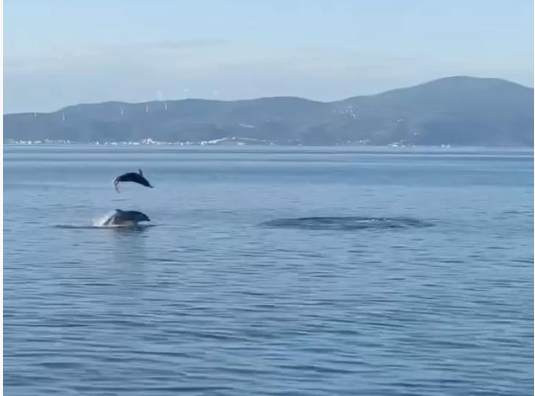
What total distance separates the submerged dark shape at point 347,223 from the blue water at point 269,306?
0.18m

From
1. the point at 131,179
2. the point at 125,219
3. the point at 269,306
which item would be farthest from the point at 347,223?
the point at 269,306

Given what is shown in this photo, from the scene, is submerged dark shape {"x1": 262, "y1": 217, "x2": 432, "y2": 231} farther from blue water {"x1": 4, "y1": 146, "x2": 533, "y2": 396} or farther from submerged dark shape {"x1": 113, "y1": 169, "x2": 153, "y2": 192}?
submerged dark shape {"x1": 113, "y1": 169, "x2": 153, "y2": 192}

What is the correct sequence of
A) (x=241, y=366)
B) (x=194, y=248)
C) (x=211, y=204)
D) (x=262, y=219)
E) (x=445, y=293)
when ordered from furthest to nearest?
(x=211, y=204), (x=262, y=219), (x=194, y=248), (x=445, y=293), (x=241, y=366)

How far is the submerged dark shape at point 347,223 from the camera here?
54219 mm

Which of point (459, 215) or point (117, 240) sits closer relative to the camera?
point (117, 240)

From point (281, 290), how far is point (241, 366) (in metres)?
10.6

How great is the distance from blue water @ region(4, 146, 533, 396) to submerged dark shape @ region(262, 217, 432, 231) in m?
0.18

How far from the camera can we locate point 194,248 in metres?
45.5

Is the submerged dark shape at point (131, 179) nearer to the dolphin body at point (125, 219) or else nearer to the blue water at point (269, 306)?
the dolphin body at point (125, 219)

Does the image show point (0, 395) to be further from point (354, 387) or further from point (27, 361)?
point (354, 387)

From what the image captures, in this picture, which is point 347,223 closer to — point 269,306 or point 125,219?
point 125,219

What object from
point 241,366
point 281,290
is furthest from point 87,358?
point 281,290

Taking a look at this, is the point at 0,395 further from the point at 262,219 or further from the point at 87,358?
the point at 262,219

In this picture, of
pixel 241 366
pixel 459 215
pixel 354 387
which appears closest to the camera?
pixel 354 387
